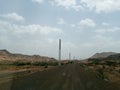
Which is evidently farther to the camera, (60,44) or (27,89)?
(60,44)

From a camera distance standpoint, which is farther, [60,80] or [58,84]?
[60,80]

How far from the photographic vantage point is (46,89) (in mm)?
19828

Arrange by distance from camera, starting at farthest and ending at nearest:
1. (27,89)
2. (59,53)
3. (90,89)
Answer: (59,53)
(90,89)
(27,89)

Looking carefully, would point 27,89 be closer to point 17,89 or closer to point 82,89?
point 17,89

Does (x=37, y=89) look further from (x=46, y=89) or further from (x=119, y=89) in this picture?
(x=119, y=89)

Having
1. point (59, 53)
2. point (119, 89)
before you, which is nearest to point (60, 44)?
point (59, 53)

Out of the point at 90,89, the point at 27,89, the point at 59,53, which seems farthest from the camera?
the point at 59,53

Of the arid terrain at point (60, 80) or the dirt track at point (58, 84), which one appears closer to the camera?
the dirt track at point (58, 84)

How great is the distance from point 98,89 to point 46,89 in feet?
12.6

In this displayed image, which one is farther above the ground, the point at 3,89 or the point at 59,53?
the point at 59,53

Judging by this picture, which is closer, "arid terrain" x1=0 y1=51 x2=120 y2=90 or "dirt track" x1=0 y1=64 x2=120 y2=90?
"dirt track" x1=0 y1=64 x2=120 y2=90

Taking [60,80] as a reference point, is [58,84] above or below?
below

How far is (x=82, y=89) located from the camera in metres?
20.5

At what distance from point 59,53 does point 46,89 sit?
111052mm
